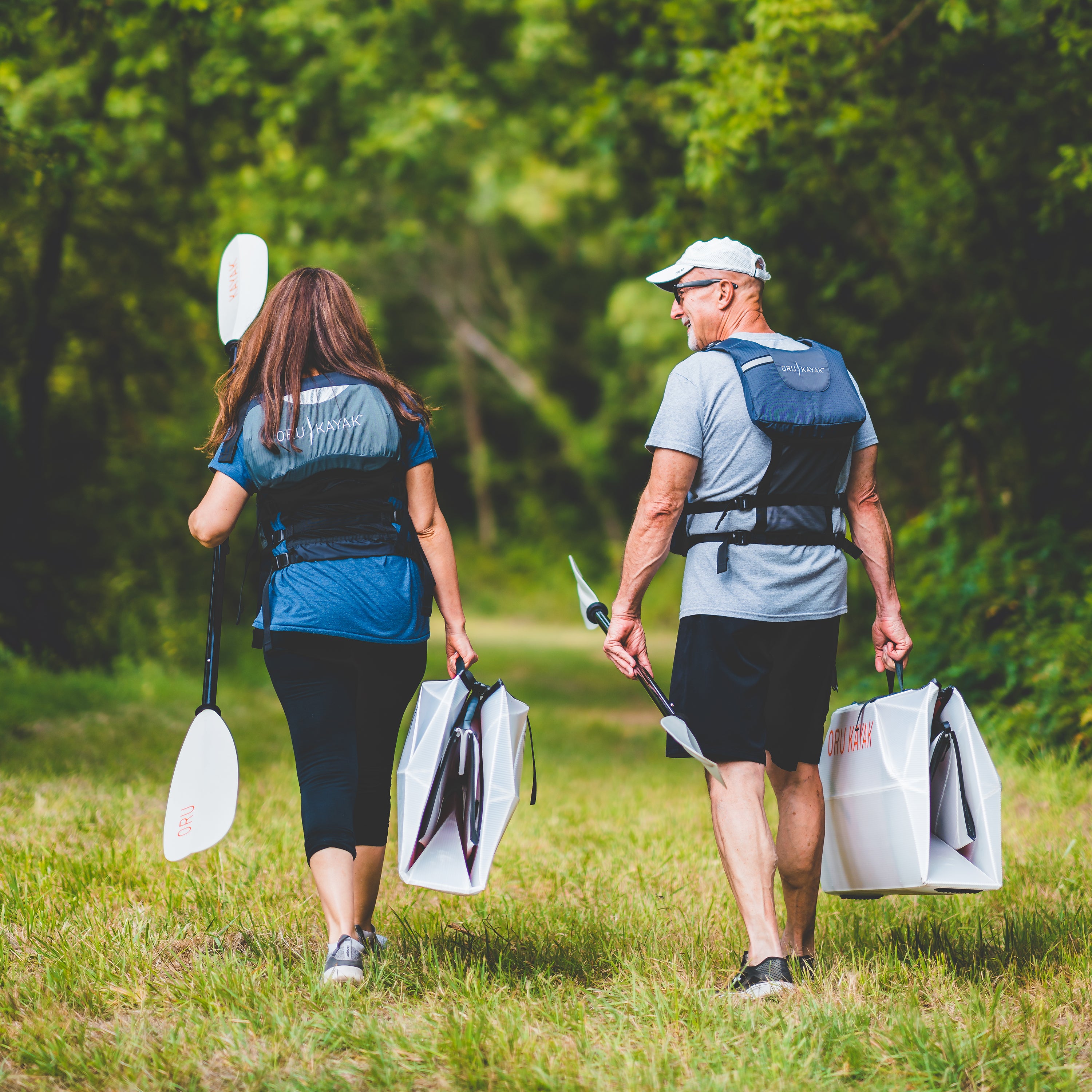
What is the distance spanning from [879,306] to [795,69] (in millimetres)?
3188

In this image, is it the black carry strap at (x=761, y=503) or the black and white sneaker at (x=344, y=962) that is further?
the black carry strap at (x=761, y=503)

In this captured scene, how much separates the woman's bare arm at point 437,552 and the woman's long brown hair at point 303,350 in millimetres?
188

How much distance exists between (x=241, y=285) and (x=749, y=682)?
2.02 m

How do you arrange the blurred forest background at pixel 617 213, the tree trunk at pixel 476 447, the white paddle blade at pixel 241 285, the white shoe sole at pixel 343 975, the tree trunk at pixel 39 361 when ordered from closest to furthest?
1. the white shoe sole at pixel 343 975
2. the white paddle blade at pixel 241 285
3. the blurred forest background at pixel 617 213
4. the tree trunk at pixel 39 361
5. the tree trunk at pixel 476 447

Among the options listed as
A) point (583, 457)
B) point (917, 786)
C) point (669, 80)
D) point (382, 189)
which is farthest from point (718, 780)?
point (583, 457)

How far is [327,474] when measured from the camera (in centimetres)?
328

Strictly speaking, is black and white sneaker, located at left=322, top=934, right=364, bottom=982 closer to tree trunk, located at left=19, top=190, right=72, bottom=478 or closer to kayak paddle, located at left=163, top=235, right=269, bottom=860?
kayak paddle, located at left=163, top=235, right=269, bottom=860

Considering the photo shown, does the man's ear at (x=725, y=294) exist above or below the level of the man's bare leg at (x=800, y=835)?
above

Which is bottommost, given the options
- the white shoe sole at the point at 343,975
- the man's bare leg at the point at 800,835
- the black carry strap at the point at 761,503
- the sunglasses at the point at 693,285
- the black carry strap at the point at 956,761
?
the white shoe sole at the point at 343,975

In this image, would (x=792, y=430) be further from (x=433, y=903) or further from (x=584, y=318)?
(x=584, y=318)

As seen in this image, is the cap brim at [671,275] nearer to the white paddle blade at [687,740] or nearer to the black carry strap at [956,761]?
the white paddle blade at [687,740]

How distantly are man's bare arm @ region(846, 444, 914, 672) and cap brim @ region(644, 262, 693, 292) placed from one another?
0.74 meters

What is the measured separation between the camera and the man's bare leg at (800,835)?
3.48 metres

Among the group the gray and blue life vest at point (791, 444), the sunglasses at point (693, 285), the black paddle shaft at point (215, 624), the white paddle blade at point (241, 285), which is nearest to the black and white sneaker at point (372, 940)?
the black paddle shaft at point (215, 624)
